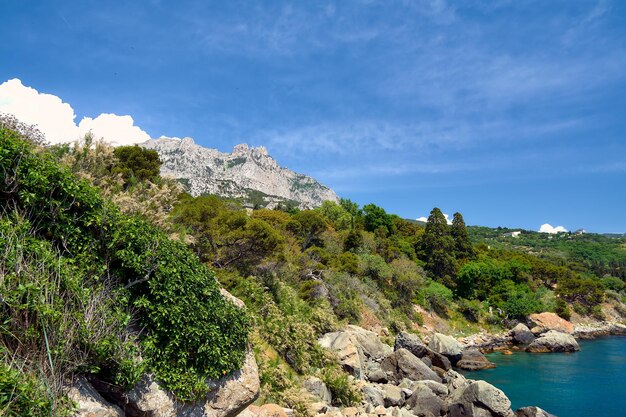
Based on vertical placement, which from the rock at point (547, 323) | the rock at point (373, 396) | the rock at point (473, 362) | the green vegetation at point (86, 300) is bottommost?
the rock at point (473, 362)

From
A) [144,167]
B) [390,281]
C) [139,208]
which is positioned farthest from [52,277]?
[390,281]

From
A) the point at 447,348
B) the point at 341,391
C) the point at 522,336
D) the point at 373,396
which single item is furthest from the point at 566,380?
the point at 341,391

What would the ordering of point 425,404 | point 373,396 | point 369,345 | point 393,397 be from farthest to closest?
1. point 369,345
2. point 393,397
3. point 425,404
4. point 373,396

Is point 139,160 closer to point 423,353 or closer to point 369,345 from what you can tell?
point 369,345

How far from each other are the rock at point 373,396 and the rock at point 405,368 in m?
5.16

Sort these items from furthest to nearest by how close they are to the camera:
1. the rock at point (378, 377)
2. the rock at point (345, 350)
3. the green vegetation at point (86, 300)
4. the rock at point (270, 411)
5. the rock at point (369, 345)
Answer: the rock at point (369, 345) < the rock at point (378, 377) < the rock at point (345, 350) < the rock at point (270, 411) < the green vegetation at point (86, 300)

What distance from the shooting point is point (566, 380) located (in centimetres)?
2850

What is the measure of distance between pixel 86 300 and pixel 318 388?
11601 mm

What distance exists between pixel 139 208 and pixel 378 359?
2055 centimetres

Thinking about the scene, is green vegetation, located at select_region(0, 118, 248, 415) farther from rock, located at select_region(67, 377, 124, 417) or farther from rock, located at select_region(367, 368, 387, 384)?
rock, located at select_region(367, 368, 387, 384)

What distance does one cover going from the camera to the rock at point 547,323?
4734cm

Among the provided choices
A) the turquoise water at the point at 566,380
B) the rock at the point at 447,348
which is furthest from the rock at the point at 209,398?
the rock at the point at 447,348

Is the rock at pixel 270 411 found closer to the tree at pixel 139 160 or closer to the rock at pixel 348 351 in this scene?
the rock at pixel 348 351

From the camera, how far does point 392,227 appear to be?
70.4 m
